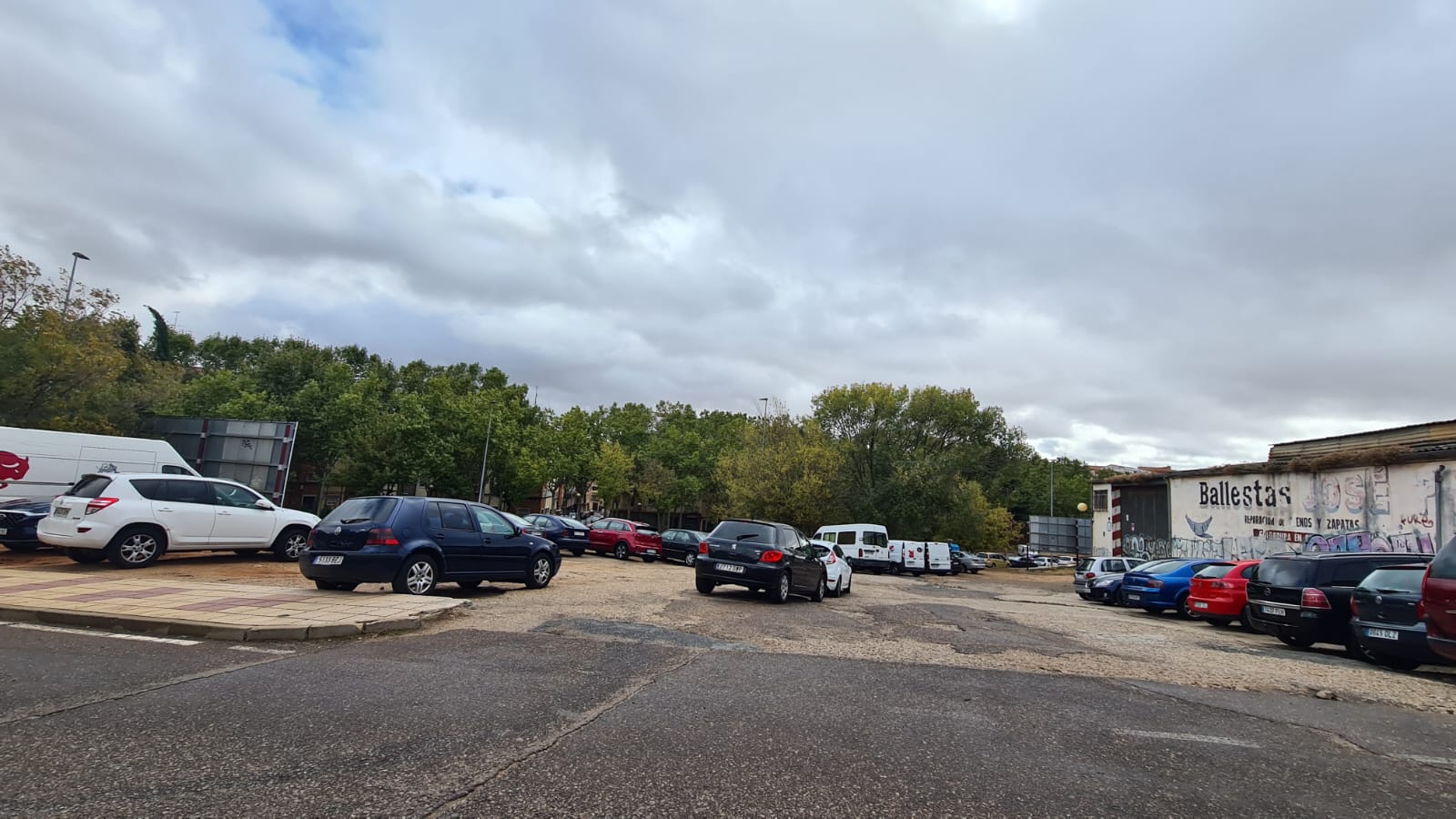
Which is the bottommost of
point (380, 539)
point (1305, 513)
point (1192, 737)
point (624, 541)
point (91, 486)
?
point (624, 541)

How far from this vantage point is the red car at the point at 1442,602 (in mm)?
5910

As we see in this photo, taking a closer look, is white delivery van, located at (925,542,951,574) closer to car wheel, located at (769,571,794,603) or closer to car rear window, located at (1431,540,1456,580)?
car wheel, located at (769,571,794,603)

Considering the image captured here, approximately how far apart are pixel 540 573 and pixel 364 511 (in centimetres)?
338

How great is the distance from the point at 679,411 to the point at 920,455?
1326 inches

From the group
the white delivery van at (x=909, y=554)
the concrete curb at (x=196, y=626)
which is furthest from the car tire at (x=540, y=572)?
the white delivery van at (x=909, y=554)

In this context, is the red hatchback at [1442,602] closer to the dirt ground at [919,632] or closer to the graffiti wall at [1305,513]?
the dirt ground at [919,632]

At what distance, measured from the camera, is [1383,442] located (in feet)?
70.7

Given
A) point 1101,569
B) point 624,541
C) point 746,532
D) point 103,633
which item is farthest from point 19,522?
point 1101,569

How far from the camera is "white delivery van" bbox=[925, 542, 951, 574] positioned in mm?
35031

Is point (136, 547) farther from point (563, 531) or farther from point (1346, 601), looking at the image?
point (1346, 601)

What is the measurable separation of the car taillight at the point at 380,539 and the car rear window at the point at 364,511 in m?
0.18

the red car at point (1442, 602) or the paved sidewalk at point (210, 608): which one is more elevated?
the red car at point (1442, 602)

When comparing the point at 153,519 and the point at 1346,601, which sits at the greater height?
the point at 1346,601

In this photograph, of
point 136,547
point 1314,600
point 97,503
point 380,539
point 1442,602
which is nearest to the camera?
point 1442,602
